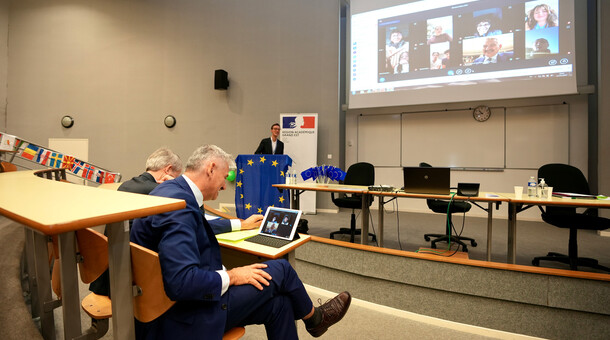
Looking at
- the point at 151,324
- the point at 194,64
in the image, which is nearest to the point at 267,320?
the point at 151,324

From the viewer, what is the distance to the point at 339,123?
558cm

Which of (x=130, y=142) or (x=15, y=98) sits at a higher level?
(x=15, y=98)

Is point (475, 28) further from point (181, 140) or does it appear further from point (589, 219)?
point (181, 140)

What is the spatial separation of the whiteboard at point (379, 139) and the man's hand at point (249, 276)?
A: 4765 mm

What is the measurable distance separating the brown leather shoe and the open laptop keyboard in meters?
0.43

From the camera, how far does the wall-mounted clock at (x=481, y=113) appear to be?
4789 millimetres

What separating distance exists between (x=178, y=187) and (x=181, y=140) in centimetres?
590

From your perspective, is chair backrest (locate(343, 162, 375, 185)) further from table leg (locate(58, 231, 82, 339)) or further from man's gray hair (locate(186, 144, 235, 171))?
table leg (locate(58, 231, 82, 339))

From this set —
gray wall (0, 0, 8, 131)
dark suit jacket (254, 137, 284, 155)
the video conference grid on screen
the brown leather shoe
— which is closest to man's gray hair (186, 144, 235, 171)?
the brown leather shoe

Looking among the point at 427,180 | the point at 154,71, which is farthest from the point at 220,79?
the point at 427,180

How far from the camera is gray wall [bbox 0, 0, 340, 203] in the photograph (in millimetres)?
5977

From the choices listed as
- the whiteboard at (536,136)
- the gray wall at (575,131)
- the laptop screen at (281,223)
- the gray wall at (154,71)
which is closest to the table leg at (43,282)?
the laptop screen at (281,223)

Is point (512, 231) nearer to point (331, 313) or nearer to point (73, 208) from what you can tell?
point (331, 313)

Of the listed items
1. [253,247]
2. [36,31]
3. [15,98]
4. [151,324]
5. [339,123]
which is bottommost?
[151,324]
